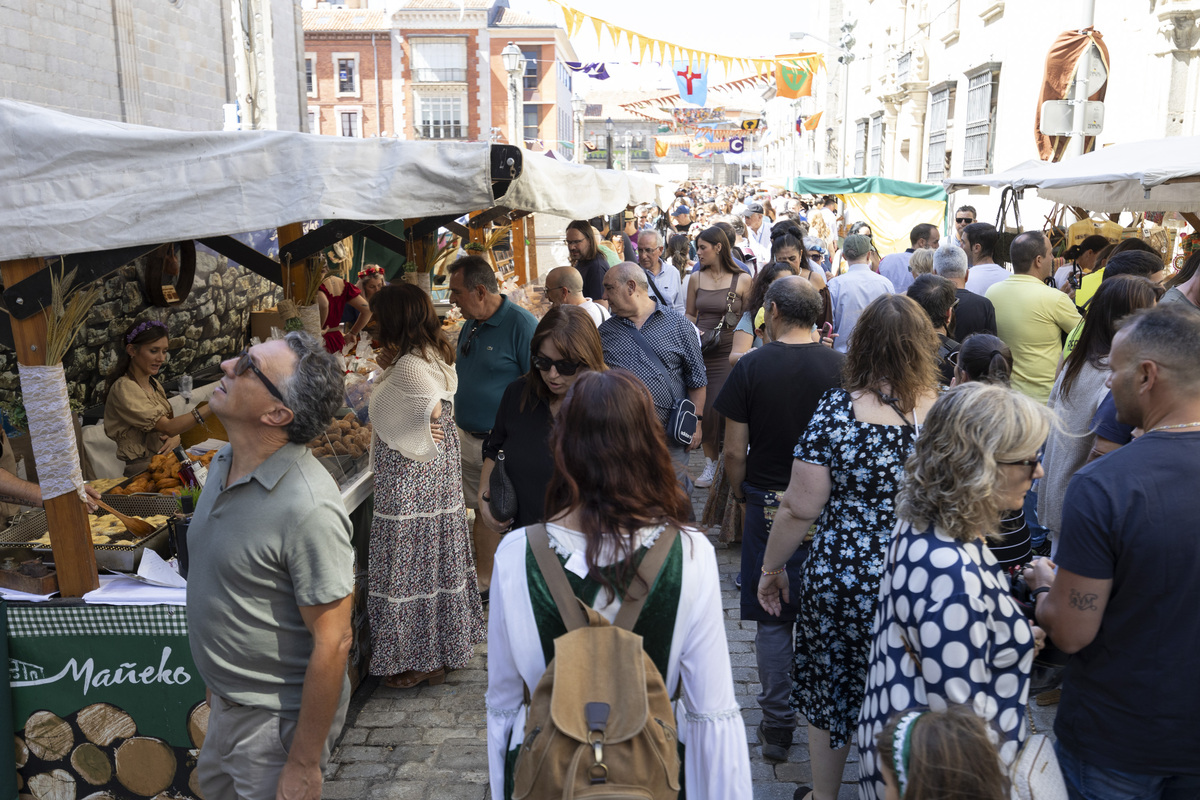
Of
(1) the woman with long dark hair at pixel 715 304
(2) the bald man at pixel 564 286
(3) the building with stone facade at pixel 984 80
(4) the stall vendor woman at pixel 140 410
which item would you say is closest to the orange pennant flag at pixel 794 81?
(3) the building with stone facade at pixel 984 80

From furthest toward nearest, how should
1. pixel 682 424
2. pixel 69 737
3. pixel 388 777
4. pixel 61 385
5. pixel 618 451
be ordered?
pixel 682 424 < pixel 388 777 < pixel 69 737 < pixel 61 385 < pixel 618 451

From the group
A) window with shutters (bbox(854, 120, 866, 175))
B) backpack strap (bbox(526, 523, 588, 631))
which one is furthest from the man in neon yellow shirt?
window with shutters (bbox(854, 120, 866, 175))

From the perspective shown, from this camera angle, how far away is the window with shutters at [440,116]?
156 feet

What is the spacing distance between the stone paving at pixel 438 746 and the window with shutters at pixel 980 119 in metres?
13.2

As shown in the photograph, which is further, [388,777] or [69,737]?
[388,777]

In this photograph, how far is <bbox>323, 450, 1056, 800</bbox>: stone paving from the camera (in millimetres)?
3512

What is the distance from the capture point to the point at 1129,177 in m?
5.25

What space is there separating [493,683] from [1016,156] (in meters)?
14.4

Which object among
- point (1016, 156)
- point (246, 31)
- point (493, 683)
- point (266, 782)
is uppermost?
point (246, 31)

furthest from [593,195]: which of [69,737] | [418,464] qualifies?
[69,737]

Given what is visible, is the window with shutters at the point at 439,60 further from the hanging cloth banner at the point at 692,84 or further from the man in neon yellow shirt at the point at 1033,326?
the man in neon yellow shirt at the point at 1033,326

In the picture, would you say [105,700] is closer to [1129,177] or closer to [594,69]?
[1129,177]

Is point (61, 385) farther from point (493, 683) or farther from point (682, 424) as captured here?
point (682, 424)

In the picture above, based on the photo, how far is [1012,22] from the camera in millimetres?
13742
